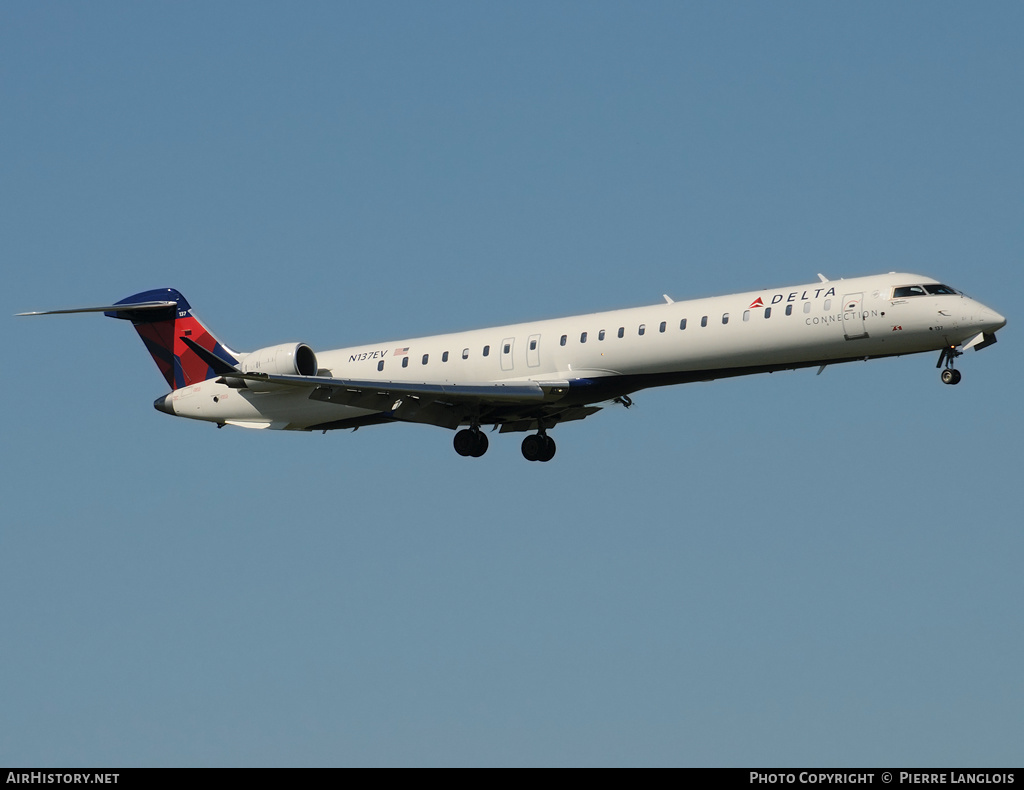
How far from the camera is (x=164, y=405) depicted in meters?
32.8

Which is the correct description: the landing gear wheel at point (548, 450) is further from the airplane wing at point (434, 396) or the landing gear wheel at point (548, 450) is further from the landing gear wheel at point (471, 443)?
the landing gear wheel at point (471, 443)

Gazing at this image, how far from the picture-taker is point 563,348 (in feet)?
92.0

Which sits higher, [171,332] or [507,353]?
[171,332]

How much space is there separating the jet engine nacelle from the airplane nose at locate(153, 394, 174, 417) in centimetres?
307

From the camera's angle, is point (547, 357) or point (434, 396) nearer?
point (434, 396)

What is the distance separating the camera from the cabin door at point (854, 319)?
2542 centimetres

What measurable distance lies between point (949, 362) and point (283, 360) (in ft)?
42.7

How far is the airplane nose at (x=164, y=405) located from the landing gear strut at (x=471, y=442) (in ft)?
24.2

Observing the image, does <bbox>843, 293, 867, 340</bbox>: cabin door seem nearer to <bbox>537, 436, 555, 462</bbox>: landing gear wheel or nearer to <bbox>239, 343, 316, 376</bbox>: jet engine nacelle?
<bbox>537, 436, 555, 462</bbox>: landing gear wheel

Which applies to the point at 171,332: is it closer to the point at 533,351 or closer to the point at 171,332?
the point at 171,332

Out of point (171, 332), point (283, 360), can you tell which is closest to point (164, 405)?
point (171, 332)
